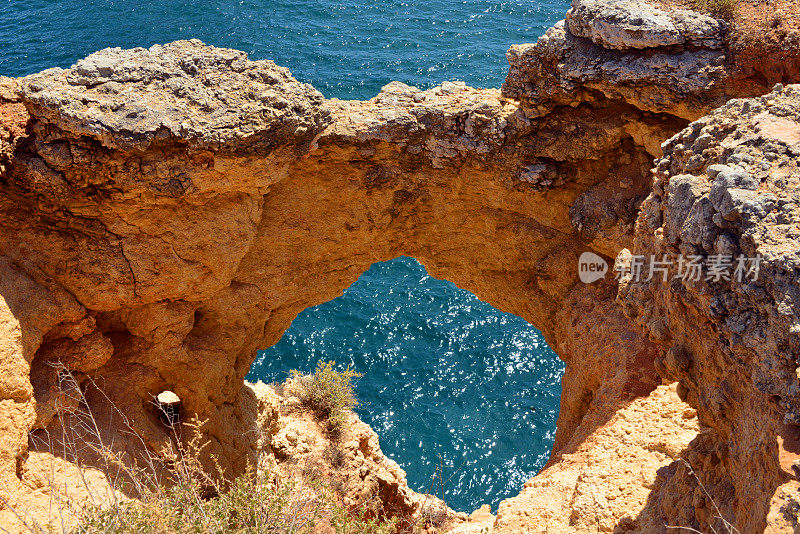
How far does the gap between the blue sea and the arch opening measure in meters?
0.03

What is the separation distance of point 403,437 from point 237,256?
7872 millimetres

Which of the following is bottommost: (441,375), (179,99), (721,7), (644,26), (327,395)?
(441,375)

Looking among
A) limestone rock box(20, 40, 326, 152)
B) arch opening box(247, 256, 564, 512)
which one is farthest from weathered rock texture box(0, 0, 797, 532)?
arch opening box(247, 256, 564, 512)

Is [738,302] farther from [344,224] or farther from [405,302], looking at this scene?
[405,302]

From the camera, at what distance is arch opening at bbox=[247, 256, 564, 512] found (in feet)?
46.4

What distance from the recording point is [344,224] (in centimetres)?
983

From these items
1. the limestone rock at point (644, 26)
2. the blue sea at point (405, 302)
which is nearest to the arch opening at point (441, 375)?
the blue sea at point (405, 302)

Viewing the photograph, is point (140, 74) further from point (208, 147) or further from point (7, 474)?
point (7, 474)

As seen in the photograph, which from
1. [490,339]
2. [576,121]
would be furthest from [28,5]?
[576,121]

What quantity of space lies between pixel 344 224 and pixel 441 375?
291 inches

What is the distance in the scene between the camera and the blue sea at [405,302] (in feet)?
47.8
